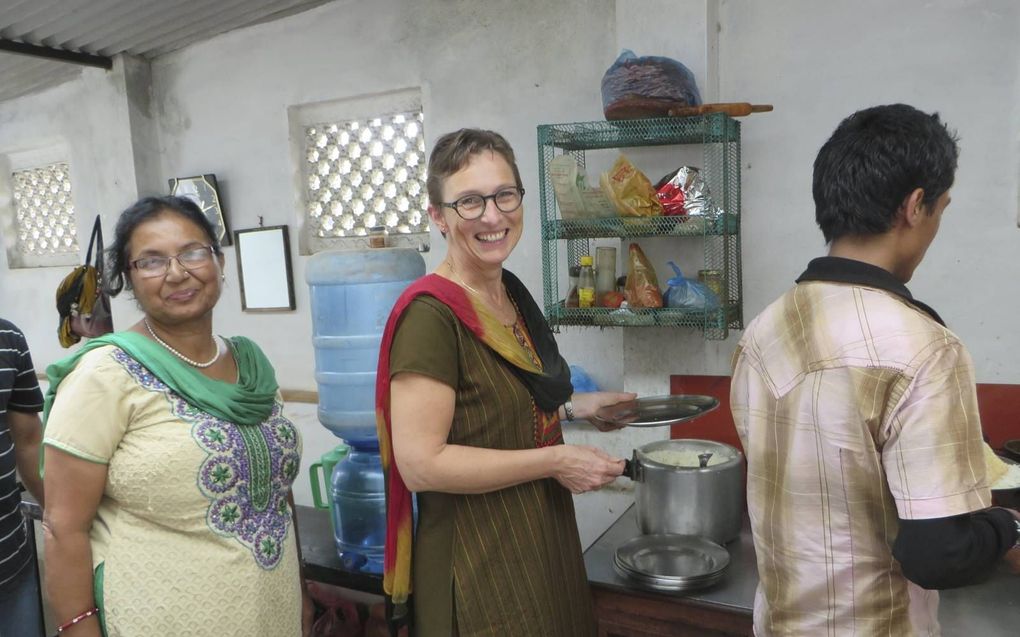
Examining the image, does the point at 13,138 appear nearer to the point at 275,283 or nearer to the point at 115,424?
the point at 275,283

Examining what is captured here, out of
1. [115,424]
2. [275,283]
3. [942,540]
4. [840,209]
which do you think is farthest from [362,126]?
[942,540]

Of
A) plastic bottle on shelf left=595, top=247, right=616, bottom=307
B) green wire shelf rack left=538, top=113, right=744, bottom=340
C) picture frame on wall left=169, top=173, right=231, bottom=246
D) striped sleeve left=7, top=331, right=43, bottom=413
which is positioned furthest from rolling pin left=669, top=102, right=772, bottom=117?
picture frame on wall left=169, top=173, right=231, bottom=246

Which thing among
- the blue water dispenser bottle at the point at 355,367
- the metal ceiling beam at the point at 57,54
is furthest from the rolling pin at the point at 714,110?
the metal ceiling beam at the point at 57,54

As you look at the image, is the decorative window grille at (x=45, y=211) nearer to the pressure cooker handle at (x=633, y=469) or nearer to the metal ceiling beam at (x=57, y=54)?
the metal ceiling beam at (x=57, y=54)

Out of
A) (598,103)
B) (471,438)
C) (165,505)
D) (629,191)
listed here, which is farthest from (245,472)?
(598,103)

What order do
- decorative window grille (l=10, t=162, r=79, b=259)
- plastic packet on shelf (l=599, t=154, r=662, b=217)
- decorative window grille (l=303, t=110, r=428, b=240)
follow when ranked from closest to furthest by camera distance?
plastic packet on shelf (l=599, t=154, r=662, b=217), decorative window grille (l=303, t=110, r=428, b=240), decorative window grille (l=10, t=162, r=79, b=259)

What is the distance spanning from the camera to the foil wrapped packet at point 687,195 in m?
2.02

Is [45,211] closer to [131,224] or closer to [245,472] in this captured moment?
[131,224]

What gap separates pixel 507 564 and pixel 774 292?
138 centimetres

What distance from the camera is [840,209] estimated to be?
0.96 meters

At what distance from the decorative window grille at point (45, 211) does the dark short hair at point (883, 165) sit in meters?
4.40

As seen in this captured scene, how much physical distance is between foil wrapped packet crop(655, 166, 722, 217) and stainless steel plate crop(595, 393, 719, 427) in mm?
598

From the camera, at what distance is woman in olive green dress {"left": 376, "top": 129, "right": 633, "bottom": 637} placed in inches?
45.1

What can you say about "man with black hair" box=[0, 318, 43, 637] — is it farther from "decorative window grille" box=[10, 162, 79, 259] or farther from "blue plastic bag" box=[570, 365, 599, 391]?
"decorative window grille" box=[10, 162, 79, 259]
